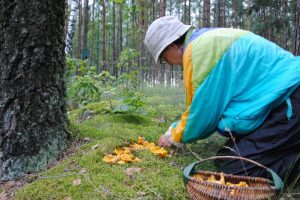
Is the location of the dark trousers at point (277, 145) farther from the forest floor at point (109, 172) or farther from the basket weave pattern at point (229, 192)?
the basket weave pattern at point (229, 192)

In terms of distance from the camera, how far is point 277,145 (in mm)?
2480

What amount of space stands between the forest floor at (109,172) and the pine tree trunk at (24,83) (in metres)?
0.22

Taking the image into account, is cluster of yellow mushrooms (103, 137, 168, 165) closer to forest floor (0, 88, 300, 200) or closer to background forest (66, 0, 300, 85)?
forest floor (0, 88, 300, 200)

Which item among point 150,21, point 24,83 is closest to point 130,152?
point 24,83

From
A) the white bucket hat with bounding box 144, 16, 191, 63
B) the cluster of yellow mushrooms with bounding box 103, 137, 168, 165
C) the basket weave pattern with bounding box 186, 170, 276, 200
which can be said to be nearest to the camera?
the basket weave pattern with bounding box 186, 170, 276, 200

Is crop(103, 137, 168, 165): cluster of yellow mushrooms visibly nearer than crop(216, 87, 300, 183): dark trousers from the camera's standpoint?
No

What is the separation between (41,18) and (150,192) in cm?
176

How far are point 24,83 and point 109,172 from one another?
1070 millimetres

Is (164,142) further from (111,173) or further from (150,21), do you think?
(150,21)

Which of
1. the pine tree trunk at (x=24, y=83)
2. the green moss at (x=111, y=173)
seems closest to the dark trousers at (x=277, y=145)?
the green moss at (x=111, y=173)

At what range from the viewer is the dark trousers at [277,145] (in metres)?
2.48

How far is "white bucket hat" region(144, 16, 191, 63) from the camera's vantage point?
2.82 meters

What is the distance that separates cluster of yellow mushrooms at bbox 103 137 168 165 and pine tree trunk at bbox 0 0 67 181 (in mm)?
628

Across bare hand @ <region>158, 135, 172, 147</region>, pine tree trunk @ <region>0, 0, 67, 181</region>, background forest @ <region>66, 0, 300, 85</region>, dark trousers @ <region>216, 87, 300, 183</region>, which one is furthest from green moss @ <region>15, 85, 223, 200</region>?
background forest @ <region>66, 0, 300, 85</region>
